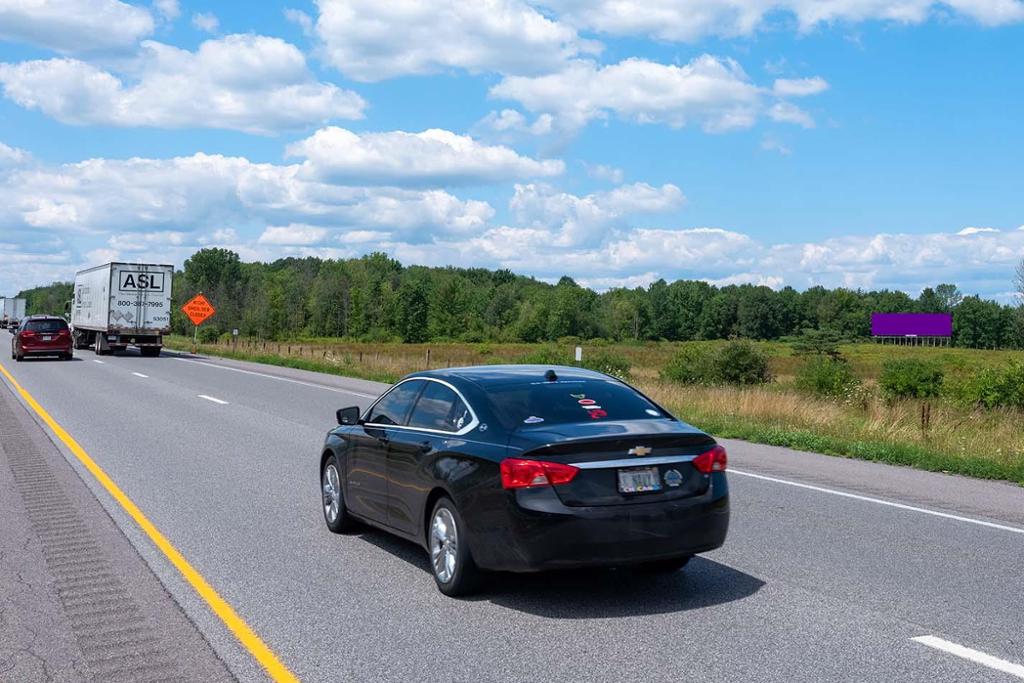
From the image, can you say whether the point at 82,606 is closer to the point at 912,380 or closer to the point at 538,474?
the point at 538,474

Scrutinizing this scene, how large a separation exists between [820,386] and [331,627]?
28.6 meters

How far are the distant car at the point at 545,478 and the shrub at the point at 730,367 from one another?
32.1 meters

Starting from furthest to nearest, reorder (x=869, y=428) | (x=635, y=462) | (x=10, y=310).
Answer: (x=10, y=310) → (x=869, y=428) → (x=635, y=462)

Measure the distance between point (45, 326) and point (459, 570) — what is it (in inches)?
1504

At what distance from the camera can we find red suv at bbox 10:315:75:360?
40.2 metres

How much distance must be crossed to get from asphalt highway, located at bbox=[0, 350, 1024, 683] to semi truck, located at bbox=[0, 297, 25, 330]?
10936 centimetres

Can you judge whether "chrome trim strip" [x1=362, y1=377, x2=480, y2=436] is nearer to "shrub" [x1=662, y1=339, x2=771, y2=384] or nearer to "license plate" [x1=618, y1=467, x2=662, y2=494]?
"license plate" [x1=618, y1=467, x2=662, y2=494]

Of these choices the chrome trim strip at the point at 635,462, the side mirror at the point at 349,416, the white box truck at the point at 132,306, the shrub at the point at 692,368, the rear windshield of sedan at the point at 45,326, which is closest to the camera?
the chrome trim strip at the point at 635,462

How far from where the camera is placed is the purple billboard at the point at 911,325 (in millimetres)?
142625

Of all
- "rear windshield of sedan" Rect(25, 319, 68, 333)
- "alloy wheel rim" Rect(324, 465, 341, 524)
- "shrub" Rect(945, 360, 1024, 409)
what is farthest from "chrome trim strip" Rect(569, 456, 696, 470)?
"rear windshield of sedan" Rect(25, 319, 68, 333)

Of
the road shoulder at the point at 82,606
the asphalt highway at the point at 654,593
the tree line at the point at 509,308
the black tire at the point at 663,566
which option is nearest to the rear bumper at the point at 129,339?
the asphalt highway at the point at 654,593

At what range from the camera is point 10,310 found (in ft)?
376

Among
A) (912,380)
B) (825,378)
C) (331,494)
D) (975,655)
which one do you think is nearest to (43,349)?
(825,378)

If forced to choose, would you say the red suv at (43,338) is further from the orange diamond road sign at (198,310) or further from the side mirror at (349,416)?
the side mirror at (349,416)
